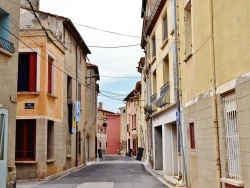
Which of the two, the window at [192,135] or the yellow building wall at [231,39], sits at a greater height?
the yellow building wall at [231,39]

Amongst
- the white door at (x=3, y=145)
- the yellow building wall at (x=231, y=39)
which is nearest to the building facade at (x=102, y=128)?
the white door at (x=3, y=145)

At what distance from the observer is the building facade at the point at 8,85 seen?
35.3ft

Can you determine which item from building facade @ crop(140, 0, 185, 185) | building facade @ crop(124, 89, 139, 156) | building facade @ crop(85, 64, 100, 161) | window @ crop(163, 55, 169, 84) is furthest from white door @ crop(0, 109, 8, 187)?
building facade @ crop(124, 89, 139, 156)

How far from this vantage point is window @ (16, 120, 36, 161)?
17.2 m

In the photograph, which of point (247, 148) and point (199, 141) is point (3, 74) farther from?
point (247, 148)

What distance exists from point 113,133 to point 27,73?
171ft

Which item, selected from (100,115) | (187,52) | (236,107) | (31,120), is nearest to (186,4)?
(187,52)

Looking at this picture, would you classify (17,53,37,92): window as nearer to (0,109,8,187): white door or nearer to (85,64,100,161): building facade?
(0,109,8,187): white door

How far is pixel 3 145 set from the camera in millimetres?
10719

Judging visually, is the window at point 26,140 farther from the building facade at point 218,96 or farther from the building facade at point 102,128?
the building facade at point 102,128

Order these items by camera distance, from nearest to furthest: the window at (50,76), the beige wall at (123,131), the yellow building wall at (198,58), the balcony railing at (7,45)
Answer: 1. the yellow building wall at (198,58)
2. the balcony railing at (7,45)
3. the window at (50,76)
4. the beige wall at (123,131)

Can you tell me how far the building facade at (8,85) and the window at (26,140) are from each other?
574cm

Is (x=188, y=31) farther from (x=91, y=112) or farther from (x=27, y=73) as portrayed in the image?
(x=91, y=112)

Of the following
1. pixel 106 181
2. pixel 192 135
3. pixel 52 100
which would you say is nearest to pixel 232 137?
pixel 192 135
